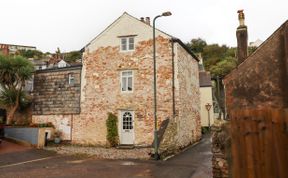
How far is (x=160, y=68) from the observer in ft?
61.6

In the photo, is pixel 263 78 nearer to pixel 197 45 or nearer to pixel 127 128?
pixel 127 128

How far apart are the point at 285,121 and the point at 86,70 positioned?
1824cm

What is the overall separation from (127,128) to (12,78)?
1133 cm

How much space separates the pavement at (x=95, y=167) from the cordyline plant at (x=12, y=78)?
24.5ft

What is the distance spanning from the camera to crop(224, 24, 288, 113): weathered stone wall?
16.5ft

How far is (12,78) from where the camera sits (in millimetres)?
22156

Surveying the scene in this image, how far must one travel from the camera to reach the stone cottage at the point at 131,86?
18359 millimetres

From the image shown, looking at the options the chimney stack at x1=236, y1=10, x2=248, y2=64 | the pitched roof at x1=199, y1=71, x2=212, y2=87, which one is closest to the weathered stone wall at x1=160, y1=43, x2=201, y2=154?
the chimney stack at x1=236, y1=10, x2=248, y2=64

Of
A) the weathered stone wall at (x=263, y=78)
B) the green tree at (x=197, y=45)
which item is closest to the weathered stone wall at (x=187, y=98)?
the weathered stone wall at (x=263, y=78)

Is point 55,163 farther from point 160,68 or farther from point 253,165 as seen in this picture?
point 253,165

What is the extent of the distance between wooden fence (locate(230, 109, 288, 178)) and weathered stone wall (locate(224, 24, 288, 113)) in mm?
564

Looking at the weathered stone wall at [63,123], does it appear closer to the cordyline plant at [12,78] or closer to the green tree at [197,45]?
the cordyline plant at [12,78]

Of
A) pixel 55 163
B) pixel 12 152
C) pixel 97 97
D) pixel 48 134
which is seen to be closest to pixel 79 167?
pixel 55 163

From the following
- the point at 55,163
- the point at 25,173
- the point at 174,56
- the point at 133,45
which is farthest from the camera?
the point at 133,45
